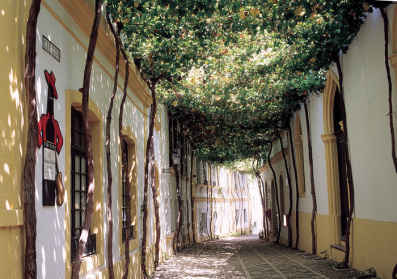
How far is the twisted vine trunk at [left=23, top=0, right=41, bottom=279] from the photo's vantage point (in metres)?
4.45

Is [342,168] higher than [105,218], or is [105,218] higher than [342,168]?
[342,168]

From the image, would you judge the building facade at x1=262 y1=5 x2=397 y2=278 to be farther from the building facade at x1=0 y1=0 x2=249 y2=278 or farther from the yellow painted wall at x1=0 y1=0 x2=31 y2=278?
the yellow painted wall at x1=0 y1=0 x2=31 y2=278

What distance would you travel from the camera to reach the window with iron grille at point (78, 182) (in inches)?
275

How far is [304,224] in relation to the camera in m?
16.7

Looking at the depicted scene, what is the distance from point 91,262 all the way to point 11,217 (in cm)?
301

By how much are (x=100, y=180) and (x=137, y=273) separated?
3787mm

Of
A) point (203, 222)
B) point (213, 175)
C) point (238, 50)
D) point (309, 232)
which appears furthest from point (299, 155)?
point (213, 175)

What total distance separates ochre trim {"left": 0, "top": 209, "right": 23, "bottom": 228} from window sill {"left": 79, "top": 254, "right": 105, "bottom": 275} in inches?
93.8

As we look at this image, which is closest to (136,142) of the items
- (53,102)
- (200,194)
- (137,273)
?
(137,273)

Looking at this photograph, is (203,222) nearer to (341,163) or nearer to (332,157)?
(332,157)

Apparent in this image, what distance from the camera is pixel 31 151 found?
4625 millimetres

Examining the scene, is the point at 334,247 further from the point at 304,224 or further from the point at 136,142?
the point at 136,142

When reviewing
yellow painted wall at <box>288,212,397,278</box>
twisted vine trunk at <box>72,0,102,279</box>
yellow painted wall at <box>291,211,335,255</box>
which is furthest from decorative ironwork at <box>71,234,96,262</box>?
yellow painted wall at <box>291,211,335,255</box>

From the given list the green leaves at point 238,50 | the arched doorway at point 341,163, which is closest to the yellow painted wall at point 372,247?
the arched doorway at point 341,163
